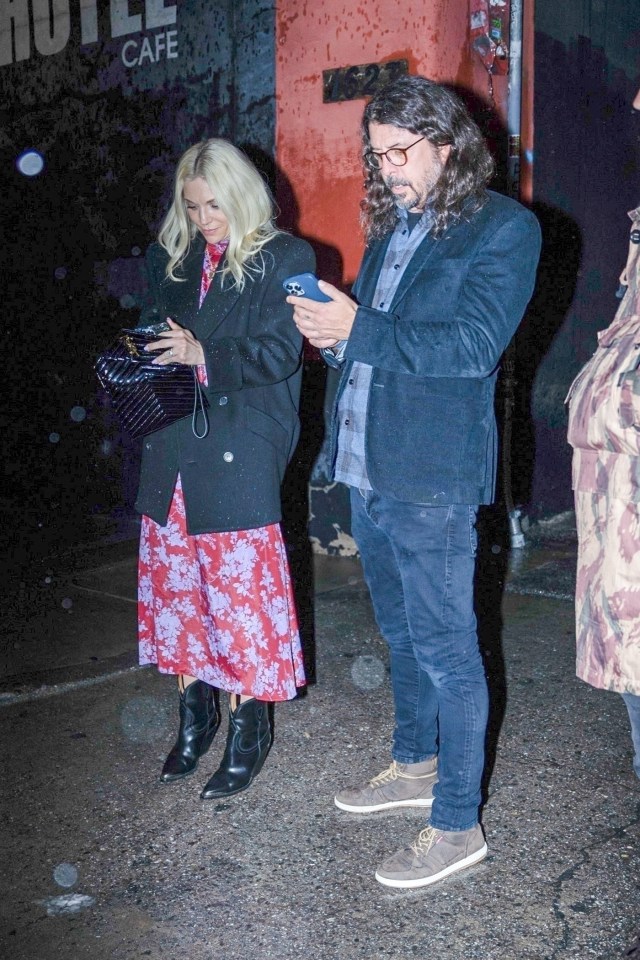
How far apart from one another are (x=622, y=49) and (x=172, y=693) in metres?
5.85

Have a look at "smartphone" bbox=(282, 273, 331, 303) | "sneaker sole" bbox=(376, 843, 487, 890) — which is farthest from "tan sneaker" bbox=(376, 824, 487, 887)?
"smartphone" bbox=(282, 273, 331, 303)

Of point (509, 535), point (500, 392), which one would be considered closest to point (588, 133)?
point (500, 392)

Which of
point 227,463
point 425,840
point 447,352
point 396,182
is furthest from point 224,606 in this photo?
point 396,182

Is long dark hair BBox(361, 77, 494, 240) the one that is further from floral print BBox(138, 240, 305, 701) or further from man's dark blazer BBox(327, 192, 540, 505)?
floral print BBox(138, 240, 305, 701)

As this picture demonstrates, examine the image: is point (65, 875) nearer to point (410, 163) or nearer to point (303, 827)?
point (303, 827)

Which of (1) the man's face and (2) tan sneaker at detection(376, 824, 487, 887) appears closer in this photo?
(1) the man's face

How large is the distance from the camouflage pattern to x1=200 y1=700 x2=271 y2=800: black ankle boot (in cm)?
136

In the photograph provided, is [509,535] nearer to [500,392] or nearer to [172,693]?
[500,392]

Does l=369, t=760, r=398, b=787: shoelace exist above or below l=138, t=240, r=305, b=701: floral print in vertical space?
below

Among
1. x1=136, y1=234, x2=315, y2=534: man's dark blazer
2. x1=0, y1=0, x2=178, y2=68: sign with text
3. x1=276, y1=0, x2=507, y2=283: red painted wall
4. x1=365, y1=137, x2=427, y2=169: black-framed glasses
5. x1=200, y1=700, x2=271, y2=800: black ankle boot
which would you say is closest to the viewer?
x1=365, y1=137, x2=427, y2=169: black-framed glasses

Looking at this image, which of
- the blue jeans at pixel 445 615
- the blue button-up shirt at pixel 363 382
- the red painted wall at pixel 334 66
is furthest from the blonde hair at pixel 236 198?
the red painted wall at pixel 334 66

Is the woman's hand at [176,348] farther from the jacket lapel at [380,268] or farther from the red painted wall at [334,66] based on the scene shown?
the red painted wall at [334,66]

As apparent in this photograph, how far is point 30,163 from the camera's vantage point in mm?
7684

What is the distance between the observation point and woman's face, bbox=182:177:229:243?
310 cm
